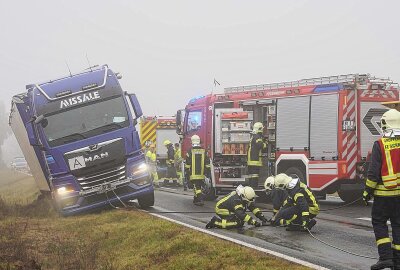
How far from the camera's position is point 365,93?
39.6ft

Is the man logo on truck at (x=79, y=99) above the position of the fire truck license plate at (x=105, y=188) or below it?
above

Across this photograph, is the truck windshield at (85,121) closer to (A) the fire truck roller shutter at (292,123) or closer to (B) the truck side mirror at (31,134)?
(B) the truck side mirror at (31,134)

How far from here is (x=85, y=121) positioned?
11.1m

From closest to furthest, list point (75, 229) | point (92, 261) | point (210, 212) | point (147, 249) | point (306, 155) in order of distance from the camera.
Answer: point (92, 261) → point (147, 249) → point (75, 229) → point (210, 212) → point (306, 155)

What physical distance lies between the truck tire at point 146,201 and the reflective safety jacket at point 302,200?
12.9 feet

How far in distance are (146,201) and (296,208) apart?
14.5ft

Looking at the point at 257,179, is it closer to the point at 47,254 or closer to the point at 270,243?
the point at 270,243

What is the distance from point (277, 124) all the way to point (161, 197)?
4.62 m

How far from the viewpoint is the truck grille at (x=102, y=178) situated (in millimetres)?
11008

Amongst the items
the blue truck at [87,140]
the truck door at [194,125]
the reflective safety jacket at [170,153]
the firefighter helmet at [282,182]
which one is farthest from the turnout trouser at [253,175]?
the reflective safety jacket at [170,153]

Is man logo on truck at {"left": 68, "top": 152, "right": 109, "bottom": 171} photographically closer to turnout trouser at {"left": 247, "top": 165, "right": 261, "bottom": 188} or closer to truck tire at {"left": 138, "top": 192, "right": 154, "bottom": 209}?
truck tire at {"left": 138, "top": 192, "right": 154, "bottom": 209}

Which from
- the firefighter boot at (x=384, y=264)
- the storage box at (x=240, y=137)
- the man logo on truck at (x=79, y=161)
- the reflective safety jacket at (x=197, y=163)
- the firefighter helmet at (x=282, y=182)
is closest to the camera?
the firefighter boot at (x=384, y=264)

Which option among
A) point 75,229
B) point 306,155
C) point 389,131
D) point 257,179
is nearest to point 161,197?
point 257,179

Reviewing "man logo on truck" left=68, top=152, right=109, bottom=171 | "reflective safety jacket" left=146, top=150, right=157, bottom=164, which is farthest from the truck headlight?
"reflective safety jacket" left=146, top=150, right=157, bottom=164
